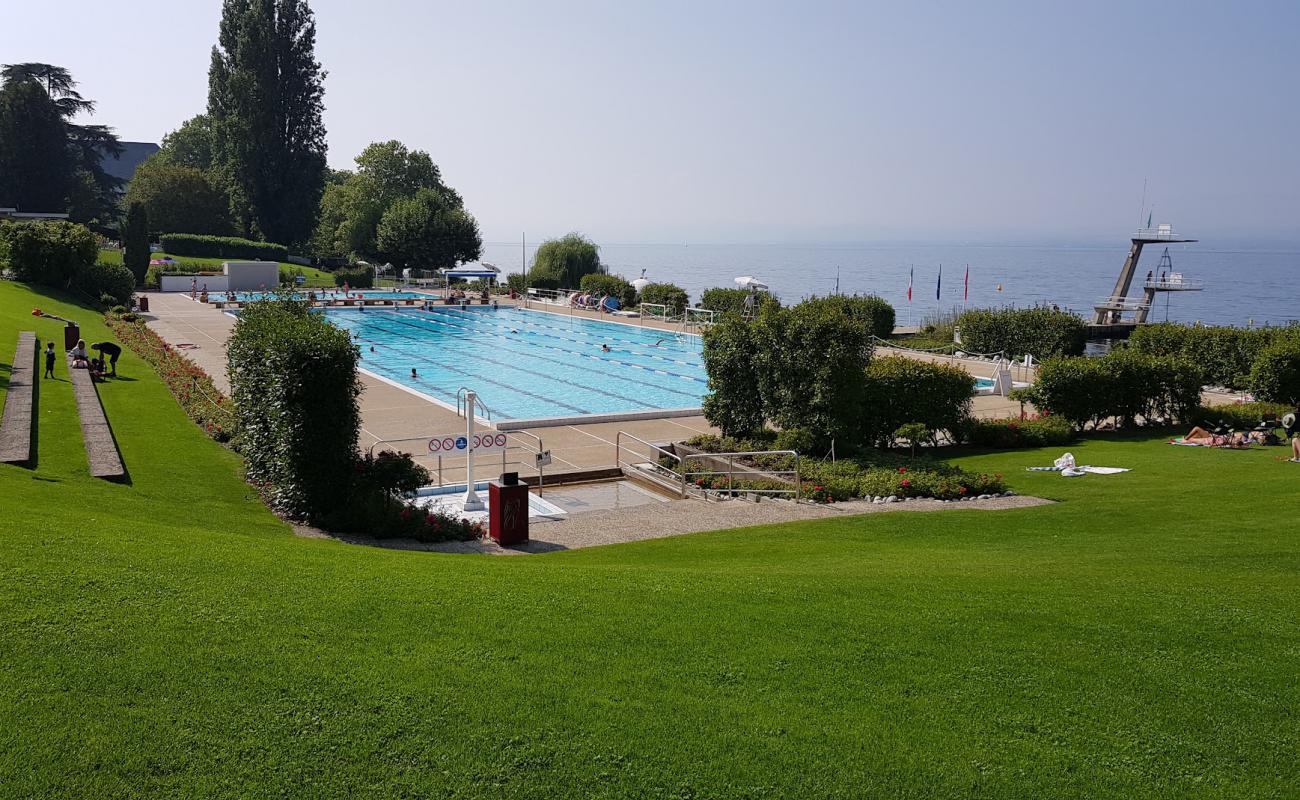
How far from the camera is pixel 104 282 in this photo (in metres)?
46.0

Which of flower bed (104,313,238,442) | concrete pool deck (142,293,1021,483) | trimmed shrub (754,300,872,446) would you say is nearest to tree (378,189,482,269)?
flower bed (104,313,238,442)

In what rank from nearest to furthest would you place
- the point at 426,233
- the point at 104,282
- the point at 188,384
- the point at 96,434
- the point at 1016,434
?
the point at 96,434, the point at 1016,434, the point at 188,384, the point at 104,282, the point at 426,233

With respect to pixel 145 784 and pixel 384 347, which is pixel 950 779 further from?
pixel 384 347

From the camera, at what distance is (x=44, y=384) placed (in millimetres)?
21281

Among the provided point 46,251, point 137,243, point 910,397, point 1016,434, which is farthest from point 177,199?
point 1016,434

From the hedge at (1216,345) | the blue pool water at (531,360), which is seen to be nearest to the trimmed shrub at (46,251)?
the blue pool water at (531,360)

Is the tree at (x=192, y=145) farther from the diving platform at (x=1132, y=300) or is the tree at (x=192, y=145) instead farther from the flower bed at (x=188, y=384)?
the diving platform at (x=1132, y=300)

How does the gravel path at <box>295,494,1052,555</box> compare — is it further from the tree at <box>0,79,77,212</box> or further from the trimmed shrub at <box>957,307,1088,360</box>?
the tree at <box>0,79,77,212</box>

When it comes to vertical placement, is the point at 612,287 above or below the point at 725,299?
above

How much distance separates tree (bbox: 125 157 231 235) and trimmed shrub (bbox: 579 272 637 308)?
119ft

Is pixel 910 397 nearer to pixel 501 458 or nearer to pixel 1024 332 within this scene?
pixel 501 458

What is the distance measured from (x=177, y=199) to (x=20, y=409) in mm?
63920

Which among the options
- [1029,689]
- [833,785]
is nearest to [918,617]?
[1029,689]

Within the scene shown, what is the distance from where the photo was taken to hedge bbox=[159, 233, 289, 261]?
69.5 meters
